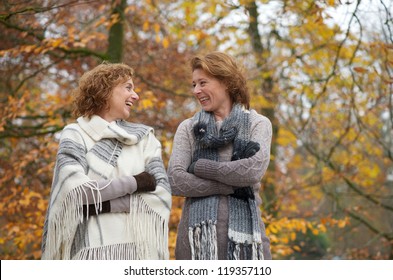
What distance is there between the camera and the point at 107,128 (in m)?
3.26

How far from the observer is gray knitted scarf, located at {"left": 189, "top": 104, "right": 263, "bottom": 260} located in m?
3.21

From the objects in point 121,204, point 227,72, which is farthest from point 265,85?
point 121,204

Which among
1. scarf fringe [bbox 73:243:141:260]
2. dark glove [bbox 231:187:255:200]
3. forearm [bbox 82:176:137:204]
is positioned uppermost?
dark glove [bbox 231:187:255:200]

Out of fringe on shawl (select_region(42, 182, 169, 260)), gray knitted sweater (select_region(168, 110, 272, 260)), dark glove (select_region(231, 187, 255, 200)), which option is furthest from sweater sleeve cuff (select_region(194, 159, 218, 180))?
fringe on shawl (select_region(42, 182, 169, 260))

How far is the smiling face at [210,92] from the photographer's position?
11.4 feet

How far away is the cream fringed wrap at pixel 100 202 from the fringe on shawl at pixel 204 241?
0.16m

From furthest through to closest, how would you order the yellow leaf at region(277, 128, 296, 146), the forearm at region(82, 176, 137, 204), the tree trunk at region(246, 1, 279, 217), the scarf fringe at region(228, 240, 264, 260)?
the yellow leaf at region(277, 128, 296, 146)
the tree trunk at region(246, 1, 279, 217)
the scarf fringe at region(228, 240, 264, 260)
the forearm at region(82, 176, 137, 204)

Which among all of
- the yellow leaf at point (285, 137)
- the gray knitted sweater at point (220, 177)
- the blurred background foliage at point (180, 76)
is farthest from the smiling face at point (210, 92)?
the yellow leaf at point (285, 137)

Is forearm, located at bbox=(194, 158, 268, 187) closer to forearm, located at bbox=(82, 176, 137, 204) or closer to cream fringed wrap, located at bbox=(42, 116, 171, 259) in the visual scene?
cream fringed wrap, located at bbox=(42, 116, 171, 259)

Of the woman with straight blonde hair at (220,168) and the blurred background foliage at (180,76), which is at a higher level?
the blurred background foliage at (180,76)

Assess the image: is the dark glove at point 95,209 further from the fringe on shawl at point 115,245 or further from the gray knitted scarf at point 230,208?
the gray knitted scarf at point 230,208

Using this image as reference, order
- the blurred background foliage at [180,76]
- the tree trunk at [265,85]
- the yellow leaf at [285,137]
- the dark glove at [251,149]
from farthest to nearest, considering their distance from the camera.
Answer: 1. the yellow leaf at [285,137]
2. the tree trunk at [265,85]
3. the blurred background foliage at [180,76]
4. the dark glove at [251,149]

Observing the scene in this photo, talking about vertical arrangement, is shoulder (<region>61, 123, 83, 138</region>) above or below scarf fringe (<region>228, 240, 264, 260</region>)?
above
